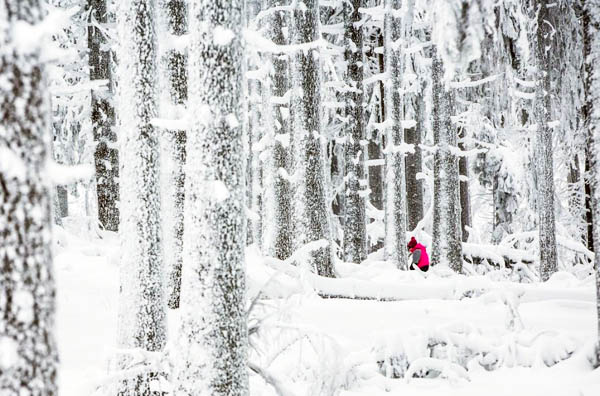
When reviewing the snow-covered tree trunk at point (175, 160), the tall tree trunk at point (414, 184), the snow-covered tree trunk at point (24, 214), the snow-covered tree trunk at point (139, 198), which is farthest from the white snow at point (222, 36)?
the tall tree trunk at point (414, 184)

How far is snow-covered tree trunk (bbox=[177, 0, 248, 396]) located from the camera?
521 cm

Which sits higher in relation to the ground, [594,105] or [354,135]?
[354,135]

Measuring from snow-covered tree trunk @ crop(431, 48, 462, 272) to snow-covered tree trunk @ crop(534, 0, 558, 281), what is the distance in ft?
6.15

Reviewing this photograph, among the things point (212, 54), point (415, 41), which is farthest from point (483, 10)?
point (415, 41)

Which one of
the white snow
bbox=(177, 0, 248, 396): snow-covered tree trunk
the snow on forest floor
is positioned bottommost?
the snow on forest floor

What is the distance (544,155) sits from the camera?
44.3 feet

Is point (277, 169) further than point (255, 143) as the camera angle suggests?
No

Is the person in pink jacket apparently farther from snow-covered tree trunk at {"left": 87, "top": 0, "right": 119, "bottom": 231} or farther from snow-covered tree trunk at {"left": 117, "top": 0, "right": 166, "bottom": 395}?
snow-covered tree trunk at {"left": 117, "top": 0, "right": 166, "bottom": 395}

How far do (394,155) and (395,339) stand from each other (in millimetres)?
8257

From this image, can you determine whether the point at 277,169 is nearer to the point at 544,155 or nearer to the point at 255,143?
the point at 544,155

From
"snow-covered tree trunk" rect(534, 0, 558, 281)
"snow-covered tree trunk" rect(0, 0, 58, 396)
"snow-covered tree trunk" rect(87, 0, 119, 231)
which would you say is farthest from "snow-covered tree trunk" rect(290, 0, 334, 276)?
"snow-covered tree trunk" rect(0, 0, 58, 396)

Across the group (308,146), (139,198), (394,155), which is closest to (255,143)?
(394,155)

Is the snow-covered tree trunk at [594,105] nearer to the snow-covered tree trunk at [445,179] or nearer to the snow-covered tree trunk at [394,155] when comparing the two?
the snow-covered tree trunk at [445,179]

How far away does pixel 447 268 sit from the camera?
14.3m
